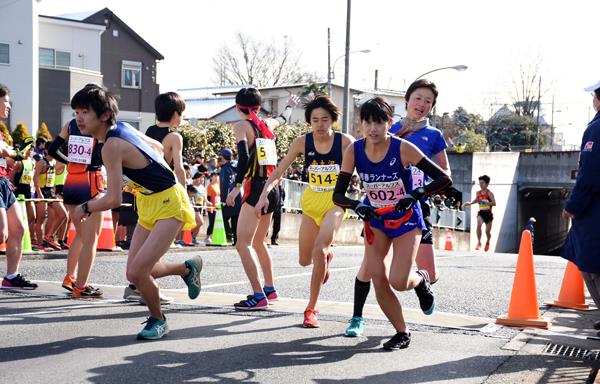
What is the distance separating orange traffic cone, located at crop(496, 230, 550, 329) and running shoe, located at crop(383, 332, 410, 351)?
5.20 feet

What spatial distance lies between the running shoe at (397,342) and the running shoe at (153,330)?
1753mm

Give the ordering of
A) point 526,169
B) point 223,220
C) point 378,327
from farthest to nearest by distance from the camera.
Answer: point 526,169
point 223,220
point 378,327

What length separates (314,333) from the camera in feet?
21.7

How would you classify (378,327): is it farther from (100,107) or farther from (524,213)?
(524,213)

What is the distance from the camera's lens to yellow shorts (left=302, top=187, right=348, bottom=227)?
7348 millimetres

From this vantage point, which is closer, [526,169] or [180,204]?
[180,204]

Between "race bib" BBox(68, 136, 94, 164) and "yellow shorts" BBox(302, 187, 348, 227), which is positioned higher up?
"race bib" BBox(68, 136, 94, 164)

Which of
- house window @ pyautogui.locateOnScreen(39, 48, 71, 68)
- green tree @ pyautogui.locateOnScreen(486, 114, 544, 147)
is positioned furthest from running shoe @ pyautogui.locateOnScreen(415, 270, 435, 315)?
green tree @ pyautogui.locateOnScreen(486, 114, 544, 147)

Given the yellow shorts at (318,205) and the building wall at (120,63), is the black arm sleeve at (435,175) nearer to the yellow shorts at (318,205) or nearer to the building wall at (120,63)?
the yellow shorts at (318,205)

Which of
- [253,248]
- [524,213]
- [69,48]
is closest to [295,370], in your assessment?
[253,248]

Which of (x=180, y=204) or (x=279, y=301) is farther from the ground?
(x=180, y=204)

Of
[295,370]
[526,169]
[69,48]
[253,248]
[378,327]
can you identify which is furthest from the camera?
[526,169]

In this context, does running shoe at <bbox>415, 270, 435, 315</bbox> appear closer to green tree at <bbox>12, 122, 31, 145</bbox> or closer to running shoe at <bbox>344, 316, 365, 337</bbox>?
running shoe at <bbox>344, 316, 365, 337</bbox>

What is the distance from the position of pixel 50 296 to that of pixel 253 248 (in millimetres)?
2211
